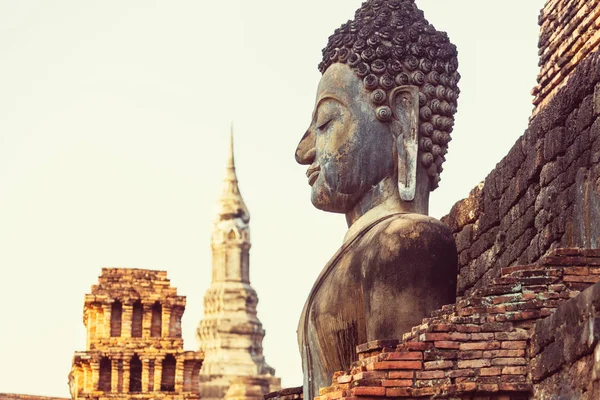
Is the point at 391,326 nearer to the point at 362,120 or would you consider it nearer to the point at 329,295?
the point at 329,295

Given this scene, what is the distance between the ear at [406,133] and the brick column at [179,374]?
88.1 feet

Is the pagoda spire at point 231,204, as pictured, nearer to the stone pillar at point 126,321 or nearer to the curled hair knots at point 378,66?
the stone pillar at point 126,321

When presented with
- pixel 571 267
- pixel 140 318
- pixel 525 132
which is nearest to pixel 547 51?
pixel 525 132

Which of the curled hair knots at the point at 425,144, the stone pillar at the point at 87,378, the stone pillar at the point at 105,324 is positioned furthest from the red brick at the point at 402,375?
the stone pillar at the point at 105,324

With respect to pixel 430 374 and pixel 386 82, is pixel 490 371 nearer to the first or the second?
pixel 430 374

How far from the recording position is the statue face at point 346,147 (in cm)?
916

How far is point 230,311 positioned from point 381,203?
60.7m

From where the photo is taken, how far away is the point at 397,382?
24.2 ft

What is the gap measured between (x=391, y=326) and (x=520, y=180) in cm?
208

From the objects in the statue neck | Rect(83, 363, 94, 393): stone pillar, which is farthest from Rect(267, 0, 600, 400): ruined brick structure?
Rect(83, 363, 94, 393): stone pillar

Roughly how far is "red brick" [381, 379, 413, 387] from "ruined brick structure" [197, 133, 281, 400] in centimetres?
5749

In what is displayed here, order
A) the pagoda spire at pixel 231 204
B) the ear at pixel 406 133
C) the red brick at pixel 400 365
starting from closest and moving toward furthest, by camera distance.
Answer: the red brick at pixel 400 365 → the ear at pixel 406 133 → the pagoda spire at pixel 231 204

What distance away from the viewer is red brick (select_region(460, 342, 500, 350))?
734 cm

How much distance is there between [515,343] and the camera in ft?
24.1
